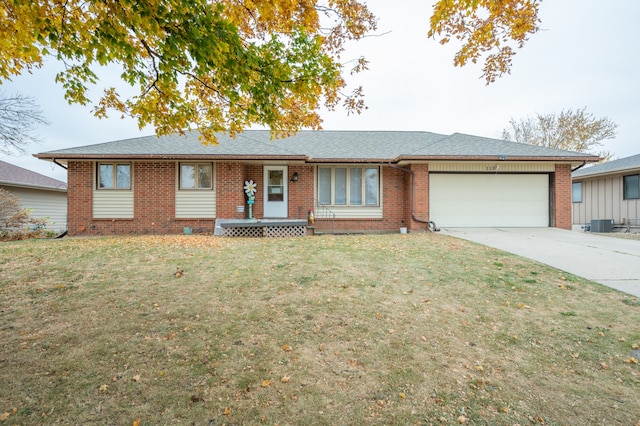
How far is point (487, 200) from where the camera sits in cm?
1170

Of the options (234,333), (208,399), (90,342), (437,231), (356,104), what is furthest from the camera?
(437,231)

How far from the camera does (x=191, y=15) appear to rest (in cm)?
330

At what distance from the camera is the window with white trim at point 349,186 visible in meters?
12.0

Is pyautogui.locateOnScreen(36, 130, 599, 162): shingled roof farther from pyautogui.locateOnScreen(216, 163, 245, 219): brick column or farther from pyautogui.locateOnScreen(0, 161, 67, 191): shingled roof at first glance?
pyautogui.locateOnScreen(0, 161, 67, 191): shingled roof

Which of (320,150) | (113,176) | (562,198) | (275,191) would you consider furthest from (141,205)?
(562,198)

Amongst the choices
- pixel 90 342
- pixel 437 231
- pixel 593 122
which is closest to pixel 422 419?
pixel 90 342

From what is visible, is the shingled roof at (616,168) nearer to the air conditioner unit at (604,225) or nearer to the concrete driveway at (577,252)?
the air conditioner unit at (604,225)

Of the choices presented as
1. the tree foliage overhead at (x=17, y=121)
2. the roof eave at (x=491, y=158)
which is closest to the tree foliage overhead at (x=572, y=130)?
the roof eave at (x=491, y=158)

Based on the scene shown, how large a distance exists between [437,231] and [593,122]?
25387mm

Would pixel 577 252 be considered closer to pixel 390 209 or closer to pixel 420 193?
pixel 420 193

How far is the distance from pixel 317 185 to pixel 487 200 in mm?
6862

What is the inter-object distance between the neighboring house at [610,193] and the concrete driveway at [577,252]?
6578 millimetres

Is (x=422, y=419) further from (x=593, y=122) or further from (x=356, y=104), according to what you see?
(x=593, y=122)

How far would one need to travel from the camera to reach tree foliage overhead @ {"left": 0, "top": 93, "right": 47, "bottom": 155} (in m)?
11.4
